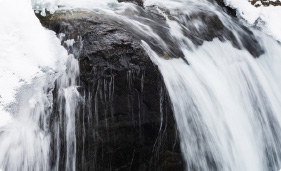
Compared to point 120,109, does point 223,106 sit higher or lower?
lower

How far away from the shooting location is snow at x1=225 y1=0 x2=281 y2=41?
7.33 metres

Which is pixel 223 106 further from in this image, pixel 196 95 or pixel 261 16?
pixel 261 16

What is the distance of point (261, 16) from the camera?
25.0 ft

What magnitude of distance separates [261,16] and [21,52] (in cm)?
638

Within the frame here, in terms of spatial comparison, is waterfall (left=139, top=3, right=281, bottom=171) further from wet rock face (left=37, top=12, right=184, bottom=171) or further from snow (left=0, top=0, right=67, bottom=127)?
snow (left=0, top=0, right=67, bottom=127)

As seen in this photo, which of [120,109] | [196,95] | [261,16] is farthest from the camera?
[261,16]

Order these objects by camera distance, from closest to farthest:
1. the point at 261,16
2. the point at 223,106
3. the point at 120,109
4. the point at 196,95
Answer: the point at 120,109, the point at 196,95, the point at 223,106, the point at 261,16

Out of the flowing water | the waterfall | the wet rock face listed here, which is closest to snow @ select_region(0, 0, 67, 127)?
the flowing water

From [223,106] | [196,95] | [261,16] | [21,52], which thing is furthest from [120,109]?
→ [261,16]

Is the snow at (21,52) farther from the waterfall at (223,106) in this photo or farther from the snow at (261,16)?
the snow at (261,16)

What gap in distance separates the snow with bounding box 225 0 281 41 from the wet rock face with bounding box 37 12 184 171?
438cm

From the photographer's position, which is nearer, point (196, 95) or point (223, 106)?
point (196, 95)

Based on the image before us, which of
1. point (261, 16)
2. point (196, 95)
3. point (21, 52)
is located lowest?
point (196, 95)

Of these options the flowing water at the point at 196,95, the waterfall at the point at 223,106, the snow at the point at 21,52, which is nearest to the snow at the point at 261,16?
the flowing water at the point at 196,95
